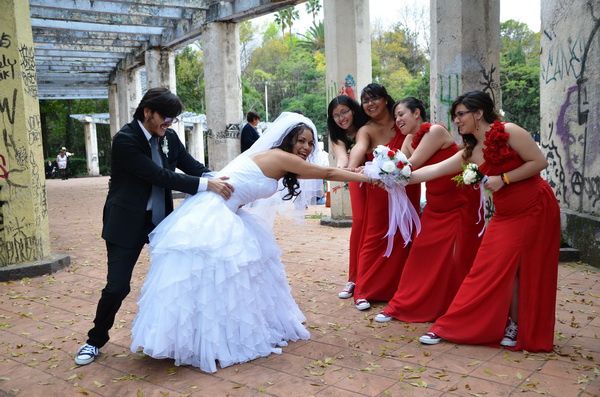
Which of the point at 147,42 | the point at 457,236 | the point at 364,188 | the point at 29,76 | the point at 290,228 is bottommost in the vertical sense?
the point at 290,228

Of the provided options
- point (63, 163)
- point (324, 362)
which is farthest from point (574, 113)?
point (63, 163)

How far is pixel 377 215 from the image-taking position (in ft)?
18.6

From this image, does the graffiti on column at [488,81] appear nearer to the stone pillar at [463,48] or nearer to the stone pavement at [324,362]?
the stone pillar at [463,48]

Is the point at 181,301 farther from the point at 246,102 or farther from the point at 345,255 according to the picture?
the point at 246,102

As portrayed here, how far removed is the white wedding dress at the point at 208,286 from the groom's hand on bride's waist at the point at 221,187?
1.8 inches

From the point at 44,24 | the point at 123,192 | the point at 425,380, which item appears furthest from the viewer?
the point at 44,24

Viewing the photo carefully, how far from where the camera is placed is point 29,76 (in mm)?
7512

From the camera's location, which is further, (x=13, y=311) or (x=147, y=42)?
(x=147, y=42)

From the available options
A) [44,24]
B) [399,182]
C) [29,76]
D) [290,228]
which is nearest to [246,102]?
[44,24]

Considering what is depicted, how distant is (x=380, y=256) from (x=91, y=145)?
1281 inches

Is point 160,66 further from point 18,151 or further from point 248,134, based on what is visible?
point 18,151

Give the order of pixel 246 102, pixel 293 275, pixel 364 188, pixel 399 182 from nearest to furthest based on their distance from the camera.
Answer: pixel 399 182 → pixel 364 188 → pixel 293 275 → pixel 246 102

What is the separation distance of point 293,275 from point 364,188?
1863 millimetres

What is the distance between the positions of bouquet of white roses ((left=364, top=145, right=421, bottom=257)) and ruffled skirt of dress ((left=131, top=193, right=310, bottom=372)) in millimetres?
1314
